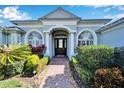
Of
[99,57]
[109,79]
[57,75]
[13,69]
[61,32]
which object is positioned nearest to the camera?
[109,79]

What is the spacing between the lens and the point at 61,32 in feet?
49.8

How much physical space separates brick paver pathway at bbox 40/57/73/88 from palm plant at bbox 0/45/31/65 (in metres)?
1.64

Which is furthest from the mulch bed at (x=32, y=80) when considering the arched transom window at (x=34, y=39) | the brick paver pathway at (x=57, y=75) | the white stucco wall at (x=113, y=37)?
the white stucco wall at (x=113, y=37)

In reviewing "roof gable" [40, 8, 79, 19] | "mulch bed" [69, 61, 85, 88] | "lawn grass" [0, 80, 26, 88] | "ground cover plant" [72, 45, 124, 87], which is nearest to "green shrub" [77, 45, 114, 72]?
"ground cover plant" [72, 45, 124, 87]

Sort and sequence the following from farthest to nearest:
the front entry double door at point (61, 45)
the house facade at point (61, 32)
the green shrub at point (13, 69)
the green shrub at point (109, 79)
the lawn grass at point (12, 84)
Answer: the front entry double door at point (61, 45)
the house facade at point (61, 32)
the green shrub at point (13, 69)
the lawn grass at point (12, 84)
the green shrub at point (109, 79)

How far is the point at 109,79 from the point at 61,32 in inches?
254

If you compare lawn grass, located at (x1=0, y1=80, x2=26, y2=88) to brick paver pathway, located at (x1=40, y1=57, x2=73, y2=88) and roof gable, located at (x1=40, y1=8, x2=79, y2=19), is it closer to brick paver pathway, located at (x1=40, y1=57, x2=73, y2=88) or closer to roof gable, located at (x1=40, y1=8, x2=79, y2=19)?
brick paver pathway, located at (x1=40, y1=57, x2=73, y2=88)

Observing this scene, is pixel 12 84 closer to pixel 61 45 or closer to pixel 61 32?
pixel 61 45

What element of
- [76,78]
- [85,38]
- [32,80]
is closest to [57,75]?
[76,78]

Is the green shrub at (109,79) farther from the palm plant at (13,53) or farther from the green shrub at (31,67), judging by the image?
the palm plant at (13,53)

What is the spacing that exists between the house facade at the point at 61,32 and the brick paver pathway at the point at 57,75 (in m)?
0.62

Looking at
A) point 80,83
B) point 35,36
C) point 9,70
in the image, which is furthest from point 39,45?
point 80,83

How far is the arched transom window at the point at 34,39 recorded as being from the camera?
13938mm
